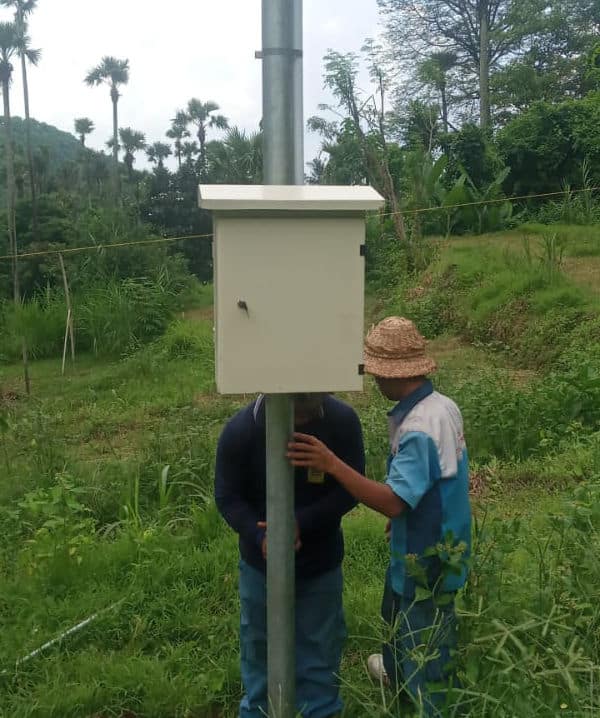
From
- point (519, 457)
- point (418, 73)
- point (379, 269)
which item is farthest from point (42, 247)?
point (418, 73)

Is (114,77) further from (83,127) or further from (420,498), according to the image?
(420,498)

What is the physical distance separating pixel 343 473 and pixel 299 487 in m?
0.37

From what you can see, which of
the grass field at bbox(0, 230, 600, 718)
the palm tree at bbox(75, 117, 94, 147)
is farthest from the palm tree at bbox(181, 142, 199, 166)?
the grass field at bbox(0, 230, 600, 718)

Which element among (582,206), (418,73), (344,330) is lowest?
(344,330)

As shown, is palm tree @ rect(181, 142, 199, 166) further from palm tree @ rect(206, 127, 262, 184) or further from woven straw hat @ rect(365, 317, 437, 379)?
woven straw hat @ rect(365, 317, 437, 379)

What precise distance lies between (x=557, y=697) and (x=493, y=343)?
7.28 meters

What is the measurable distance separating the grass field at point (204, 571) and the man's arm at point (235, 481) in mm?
462

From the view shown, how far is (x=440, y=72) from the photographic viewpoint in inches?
1107

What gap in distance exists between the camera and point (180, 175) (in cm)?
2642

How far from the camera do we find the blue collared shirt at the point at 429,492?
6.69 feet

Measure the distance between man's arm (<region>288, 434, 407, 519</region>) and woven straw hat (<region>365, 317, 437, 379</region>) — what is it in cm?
34

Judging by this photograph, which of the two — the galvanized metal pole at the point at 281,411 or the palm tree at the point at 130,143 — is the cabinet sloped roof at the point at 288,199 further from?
the palm tree at the point at 130,143

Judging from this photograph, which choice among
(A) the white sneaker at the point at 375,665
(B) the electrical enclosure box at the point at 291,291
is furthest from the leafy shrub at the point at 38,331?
(B) the electrical enclosure box at the point at 291,291

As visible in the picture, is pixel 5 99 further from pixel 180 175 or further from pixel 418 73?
pixel 418 73
